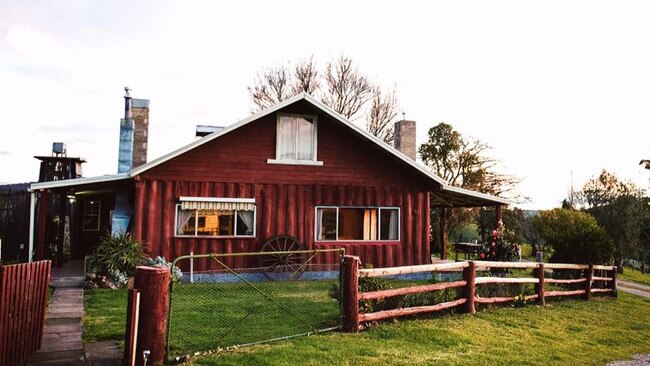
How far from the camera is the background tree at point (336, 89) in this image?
107 ft

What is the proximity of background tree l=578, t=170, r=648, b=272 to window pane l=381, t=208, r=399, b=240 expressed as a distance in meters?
21.1

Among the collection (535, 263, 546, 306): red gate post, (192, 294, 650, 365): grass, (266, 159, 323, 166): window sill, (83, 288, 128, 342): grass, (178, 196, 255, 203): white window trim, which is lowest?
(192, 294, 650, 365): grass

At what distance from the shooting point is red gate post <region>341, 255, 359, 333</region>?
322 inches

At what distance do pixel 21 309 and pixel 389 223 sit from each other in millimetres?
11487

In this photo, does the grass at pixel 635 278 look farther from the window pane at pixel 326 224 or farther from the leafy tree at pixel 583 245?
the window pane at pixel 326 224

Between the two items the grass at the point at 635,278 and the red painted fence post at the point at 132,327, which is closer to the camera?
the red painted fence post at the point at 132,327

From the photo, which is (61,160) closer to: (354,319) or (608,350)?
(354,319)

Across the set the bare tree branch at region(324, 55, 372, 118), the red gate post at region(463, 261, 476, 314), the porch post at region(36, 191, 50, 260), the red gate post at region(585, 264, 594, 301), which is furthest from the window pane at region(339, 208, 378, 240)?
the bare tree branch at region(324, 55, 372, 118)

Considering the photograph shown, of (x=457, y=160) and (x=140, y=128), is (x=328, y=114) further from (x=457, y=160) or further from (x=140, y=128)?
(x=457, y=160)

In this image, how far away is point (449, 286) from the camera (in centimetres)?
993

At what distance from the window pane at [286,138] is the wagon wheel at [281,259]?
8.11ft

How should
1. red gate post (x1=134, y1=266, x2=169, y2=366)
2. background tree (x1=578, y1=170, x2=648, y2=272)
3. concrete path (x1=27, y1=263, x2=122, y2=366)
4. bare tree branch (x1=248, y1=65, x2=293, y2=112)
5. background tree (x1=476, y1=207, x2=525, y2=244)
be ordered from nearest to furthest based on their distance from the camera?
red gate post (x1=134, y1=266, x2=169, y2=366) → concrete path (x1=27, y1=263, x2=122, y2=366) → background tree (x1=578, y1=170, x2=648, y2=272) → background tree (x1=476, y1=207, x2=525, y2=244) → bare tree branch (x1=248, y1=65, x2=293, y2=112)

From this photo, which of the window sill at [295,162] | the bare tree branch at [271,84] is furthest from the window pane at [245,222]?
the bare tree branch at [271,84]

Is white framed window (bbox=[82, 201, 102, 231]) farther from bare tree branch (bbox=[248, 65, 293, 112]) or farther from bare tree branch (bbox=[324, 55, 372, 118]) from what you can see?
bare tree branch (bbox=[324, 55, 372, 118])
